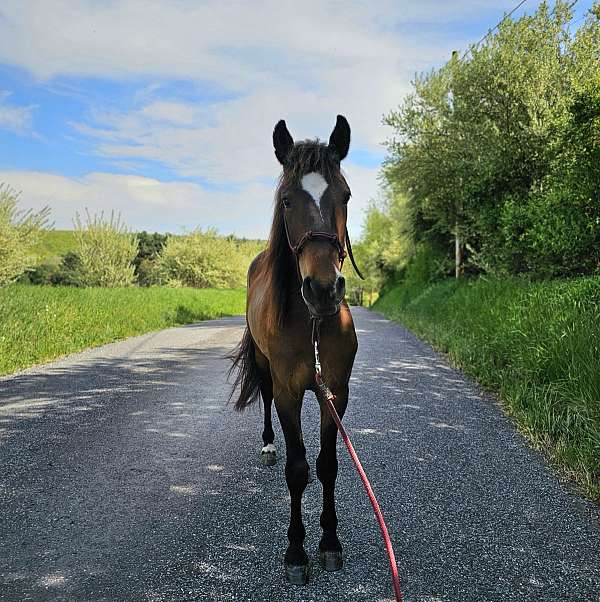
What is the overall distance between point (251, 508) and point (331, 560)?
0.84m

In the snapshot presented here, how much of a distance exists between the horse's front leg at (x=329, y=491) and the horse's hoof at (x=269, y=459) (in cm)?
134

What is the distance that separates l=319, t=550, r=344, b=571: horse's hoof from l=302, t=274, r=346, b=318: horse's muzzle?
4.48ft

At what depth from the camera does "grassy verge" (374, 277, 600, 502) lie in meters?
4.02

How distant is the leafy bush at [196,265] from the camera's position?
3834 centimetres

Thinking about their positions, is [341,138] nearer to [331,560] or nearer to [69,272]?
[331,560]

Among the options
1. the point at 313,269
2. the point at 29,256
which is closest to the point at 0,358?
the point at 313,269

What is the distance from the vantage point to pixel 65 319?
11.1 m

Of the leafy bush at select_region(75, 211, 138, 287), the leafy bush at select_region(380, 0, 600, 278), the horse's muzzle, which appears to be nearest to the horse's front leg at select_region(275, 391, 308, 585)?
the horse's muzzle

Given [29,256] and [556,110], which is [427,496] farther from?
[29,256]

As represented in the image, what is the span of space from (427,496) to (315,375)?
1.46 meters

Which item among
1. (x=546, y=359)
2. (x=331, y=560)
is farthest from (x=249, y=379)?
(x=546, y=359)

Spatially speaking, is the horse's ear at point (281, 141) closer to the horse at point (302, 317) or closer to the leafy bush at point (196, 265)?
the horse at point (302, 317)

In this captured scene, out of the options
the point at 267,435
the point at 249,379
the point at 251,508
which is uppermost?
the point at 249,379

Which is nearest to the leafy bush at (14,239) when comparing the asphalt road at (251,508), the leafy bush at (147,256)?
the asphalt road at (251,508)
